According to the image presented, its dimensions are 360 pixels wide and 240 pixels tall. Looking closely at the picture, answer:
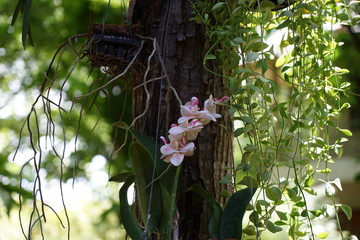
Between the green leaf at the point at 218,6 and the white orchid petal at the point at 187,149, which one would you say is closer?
the white orchid petal at the point at 187,149

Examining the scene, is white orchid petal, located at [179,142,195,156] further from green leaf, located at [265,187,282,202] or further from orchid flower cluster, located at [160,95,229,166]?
green leaf, located at [265,187,282,202]

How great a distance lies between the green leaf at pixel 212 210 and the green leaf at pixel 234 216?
4 centimetres

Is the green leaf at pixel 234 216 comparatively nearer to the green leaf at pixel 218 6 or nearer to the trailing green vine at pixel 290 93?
the trailing green vine at pixel 290 93

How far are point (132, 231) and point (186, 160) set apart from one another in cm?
22

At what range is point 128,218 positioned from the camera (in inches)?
44.4

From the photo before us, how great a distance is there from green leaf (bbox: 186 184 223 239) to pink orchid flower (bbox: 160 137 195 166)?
15 cm

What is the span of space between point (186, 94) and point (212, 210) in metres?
0.27

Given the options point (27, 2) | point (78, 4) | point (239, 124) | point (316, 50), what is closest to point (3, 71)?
point (78, 4)

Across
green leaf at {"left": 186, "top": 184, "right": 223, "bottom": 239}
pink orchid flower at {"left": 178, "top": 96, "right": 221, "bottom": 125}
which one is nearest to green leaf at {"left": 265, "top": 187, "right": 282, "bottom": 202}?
green leaf at {"left": 186, "top": 184, "right": 223, "bottom": 239}

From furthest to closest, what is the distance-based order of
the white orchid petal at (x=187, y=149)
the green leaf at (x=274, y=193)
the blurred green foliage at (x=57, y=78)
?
the blurred green foliage at (x=57, y=78) < the green leaf at (x=274, y=193) < the white orchid petal at (x=187, y=149)

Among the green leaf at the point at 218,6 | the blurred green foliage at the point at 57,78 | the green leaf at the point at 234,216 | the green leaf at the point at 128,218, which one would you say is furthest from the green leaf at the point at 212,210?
the blurred green foliage at the point at 57,78

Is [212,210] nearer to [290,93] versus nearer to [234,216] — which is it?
[234,216]

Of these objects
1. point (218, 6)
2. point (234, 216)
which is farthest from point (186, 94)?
point (234, 216)

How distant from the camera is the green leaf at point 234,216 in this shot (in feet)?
3.63
